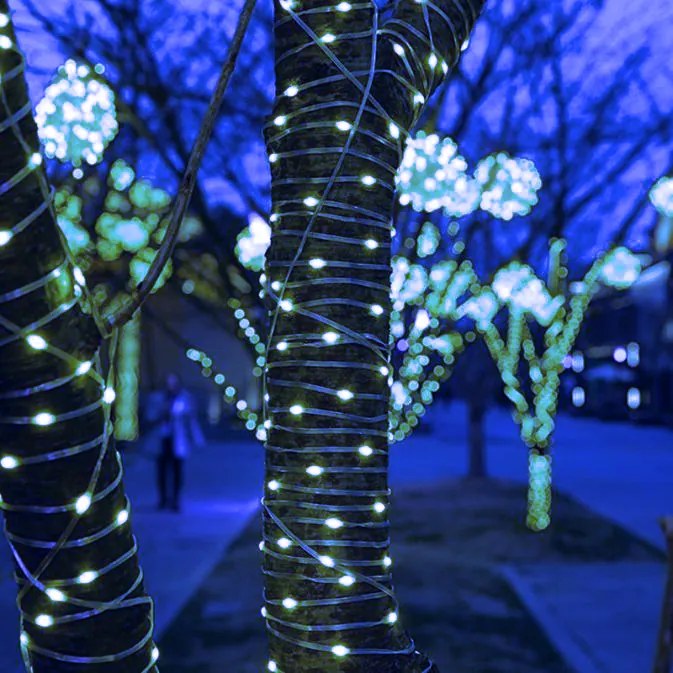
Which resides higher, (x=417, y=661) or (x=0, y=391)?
(x=0, y=391)

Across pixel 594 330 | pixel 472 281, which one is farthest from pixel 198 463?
pixel 594 330

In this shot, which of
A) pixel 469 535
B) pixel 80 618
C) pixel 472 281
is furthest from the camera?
pixel 472 281

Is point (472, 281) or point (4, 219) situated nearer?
point (4, 219)

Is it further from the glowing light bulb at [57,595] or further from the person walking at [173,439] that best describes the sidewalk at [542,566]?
the glowing light bulb at [57,595]

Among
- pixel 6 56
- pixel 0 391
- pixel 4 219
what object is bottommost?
pixel 0 391

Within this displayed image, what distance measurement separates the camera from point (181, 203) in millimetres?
2260

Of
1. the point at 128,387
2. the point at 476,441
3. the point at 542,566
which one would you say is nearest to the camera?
the point at 542,566

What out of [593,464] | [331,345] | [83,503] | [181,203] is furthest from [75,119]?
[593,464]

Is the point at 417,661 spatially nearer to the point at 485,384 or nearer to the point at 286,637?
the point at 286,637

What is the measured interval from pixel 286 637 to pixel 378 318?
2.66 feet

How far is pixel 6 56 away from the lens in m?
1.90

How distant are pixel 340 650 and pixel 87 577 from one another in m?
0.64

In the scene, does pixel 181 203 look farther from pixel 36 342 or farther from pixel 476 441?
pixel 476 441

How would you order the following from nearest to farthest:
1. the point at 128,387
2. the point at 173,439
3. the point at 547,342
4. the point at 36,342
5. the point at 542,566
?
1. the point at 36,342
2. the point at 542,566
3. the point at 547,342
4. the point at 173,439
5. the point at 128,387
